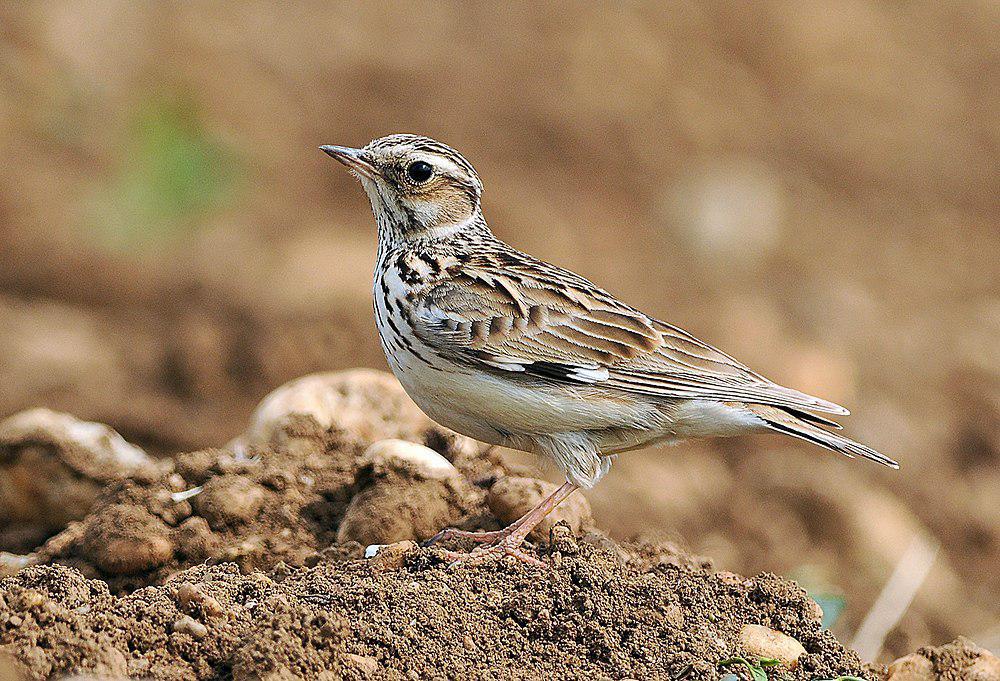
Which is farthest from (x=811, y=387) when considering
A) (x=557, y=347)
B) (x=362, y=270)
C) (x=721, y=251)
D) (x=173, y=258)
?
(x=173, y=258)

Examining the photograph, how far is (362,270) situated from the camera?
10.9m

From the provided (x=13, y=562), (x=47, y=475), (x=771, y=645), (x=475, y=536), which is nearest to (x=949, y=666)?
(x=771, y=645)

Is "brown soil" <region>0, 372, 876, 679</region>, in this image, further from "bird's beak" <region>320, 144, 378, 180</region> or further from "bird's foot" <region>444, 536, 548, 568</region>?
"bird's beak" <region>320, 144, 378, 180</region>

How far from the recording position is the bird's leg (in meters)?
5.05

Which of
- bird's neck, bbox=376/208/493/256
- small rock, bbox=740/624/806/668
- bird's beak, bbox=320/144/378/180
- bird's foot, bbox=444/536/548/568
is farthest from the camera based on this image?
bird's neck, bbox=376/208/493/256

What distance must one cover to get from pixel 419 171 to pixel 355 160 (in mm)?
329

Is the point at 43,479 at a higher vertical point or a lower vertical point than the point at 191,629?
lower

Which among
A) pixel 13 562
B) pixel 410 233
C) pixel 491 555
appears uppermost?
pixel 410 233

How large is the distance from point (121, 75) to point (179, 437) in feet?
15.7

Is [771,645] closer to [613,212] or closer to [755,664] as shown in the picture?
[755,664]

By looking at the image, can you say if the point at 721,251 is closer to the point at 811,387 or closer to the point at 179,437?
the point at 811,387

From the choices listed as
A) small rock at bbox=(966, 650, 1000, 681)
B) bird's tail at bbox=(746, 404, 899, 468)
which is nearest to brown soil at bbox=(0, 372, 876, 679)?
small rock at bbox=(966, 650, 1000, 681)

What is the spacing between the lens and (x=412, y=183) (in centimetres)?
641

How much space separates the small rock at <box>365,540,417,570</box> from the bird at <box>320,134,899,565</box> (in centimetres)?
25
